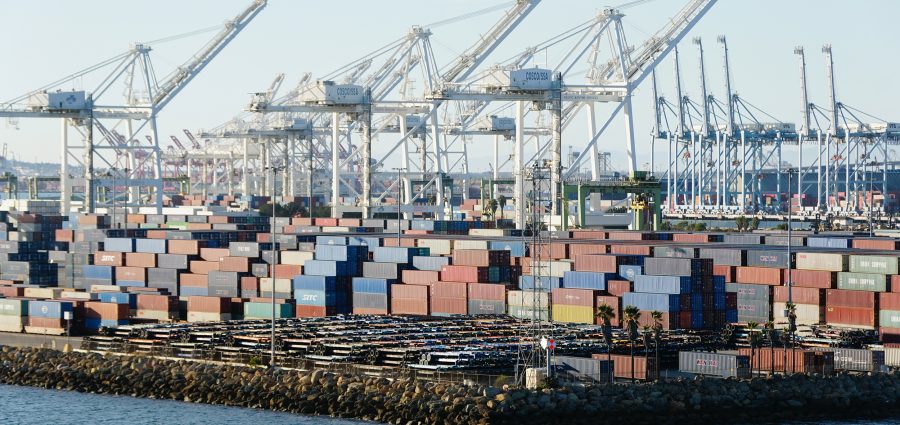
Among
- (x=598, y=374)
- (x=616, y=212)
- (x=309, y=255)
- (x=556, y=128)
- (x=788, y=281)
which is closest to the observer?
(x=598, y=374)

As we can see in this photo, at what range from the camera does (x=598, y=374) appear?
38906mm

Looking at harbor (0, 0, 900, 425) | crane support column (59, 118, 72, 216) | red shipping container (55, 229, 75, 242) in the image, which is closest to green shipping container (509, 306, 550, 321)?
harbor (0, 0, 900, 425)

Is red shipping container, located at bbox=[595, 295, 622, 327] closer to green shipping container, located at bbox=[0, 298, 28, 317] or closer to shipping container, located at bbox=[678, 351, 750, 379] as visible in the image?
shipping container, located at bbox=[678, 351, 750, 379]

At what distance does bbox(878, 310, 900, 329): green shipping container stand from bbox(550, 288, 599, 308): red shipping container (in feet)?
30.3

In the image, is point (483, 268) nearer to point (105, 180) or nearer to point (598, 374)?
point (598, 374)

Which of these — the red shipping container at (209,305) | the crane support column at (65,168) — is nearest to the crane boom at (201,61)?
the crane support column at (65,168)

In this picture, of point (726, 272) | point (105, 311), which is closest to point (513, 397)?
point (726, 272)

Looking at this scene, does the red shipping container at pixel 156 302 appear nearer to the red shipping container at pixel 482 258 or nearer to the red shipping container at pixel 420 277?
the red shipping container at pixel 420 277

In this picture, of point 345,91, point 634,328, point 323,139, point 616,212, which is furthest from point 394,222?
point 323,139

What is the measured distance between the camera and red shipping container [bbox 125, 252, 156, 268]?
6638cm

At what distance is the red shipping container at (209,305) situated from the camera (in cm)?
5716

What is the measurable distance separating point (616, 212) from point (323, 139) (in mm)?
55684

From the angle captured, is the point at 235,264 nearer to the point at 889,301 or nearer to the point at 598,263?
the point at 598,263

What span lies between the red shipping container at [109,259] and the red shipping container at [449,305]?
1931cm
